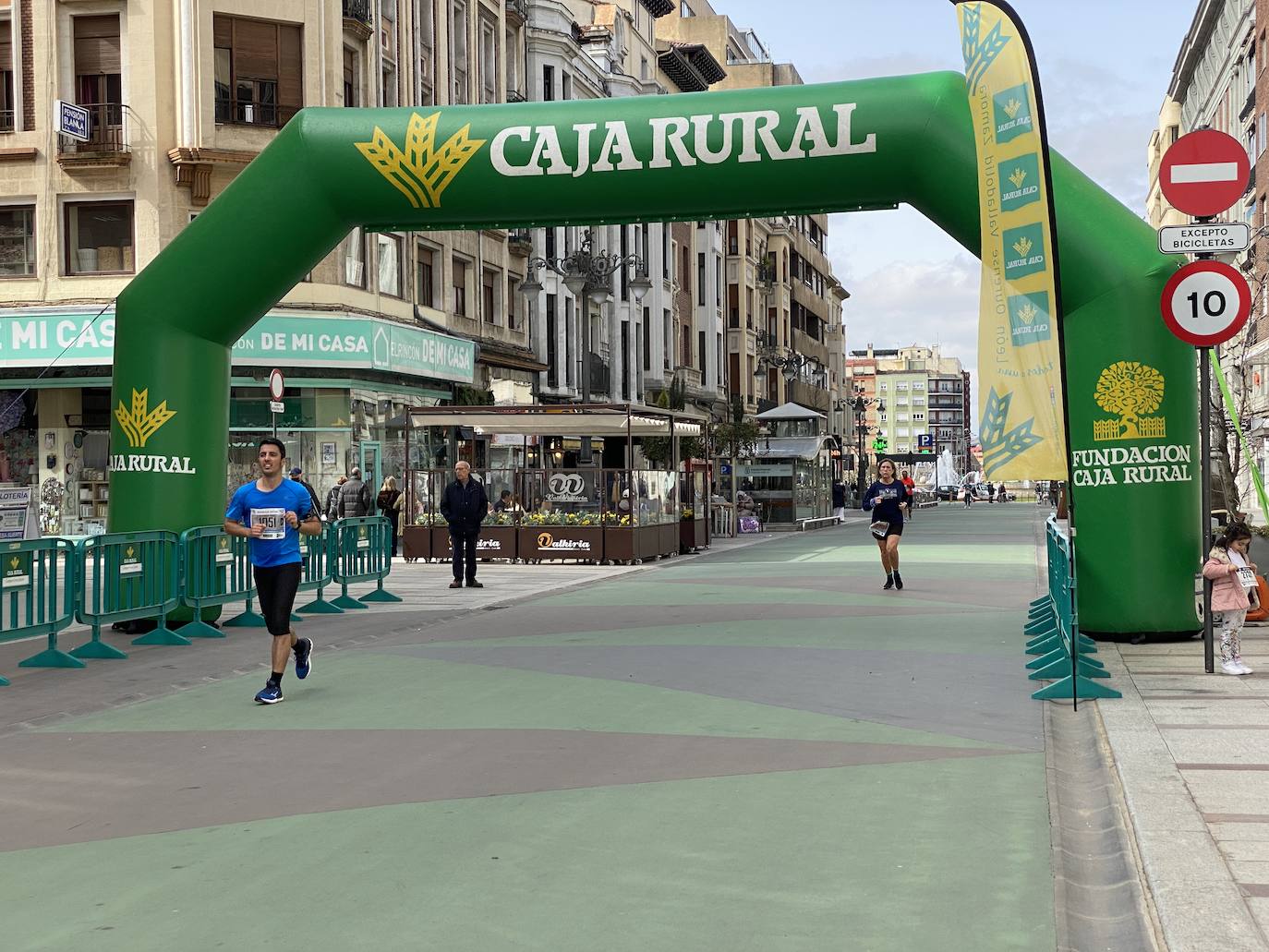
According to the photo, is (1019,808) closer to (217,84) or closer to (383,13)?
(217,84)

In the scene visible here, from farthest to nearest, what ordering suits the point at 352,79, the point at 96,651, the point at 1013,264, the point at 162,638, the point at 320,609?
the point at 352,79
the point at 320,609
the point at 162,638
the point at 96,651
the point at 1013,264

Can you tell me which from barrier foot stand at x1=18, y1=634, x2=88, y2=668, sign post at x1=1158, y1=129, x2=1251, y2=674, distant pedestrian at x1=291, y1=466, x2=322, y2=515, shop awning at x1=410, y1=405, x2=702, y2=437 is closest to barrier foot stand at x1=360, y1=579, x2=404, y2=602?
barrier foot stand at x1=18, y1=634, x2=88, y2=668

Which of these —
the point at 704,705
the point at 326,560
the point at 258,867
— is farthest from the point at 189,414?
the point at 258,867

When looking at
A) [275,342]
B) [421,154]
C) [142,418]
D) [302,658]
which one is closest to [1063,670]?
[302,658]

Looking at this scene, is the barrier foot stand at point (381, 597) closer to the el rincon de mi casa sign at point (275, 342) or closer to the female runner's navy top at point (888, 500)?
the female runner's navy top at point (888, 500)

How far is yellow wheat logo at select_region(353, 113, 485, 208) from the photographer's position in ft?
47.8

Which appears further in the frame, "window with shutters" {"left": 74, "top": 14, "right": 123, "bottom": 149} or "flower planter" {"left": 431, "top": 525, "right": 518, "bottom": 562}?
"window with shutters" {"left": 74, "top": 14, "right": 123, "bottom": 149}

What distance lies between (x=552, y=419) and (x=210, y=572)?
46.7 ft

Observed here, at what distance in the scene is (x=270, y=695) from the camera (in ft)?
34.9

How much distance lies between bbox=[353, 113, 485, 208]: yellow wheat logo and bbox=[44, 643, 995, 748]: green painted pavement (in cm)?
499

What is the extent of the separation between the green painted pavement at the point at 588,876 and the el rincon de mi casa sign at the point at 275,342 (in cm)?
2385

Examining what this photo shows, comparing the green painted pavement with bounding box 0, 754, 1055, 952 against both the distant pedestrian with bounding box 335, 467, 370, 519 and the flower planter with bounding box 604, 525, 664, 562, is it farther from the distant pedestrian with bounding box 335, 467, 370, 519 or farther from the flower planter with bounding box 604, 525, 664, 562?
the distant pedestrian with bounding box 335, 467, 370, 519

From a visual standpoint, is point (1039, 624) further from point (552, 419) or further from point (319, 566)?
point (552, 419)

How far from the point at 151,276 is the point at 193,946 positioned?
11.5 metres
